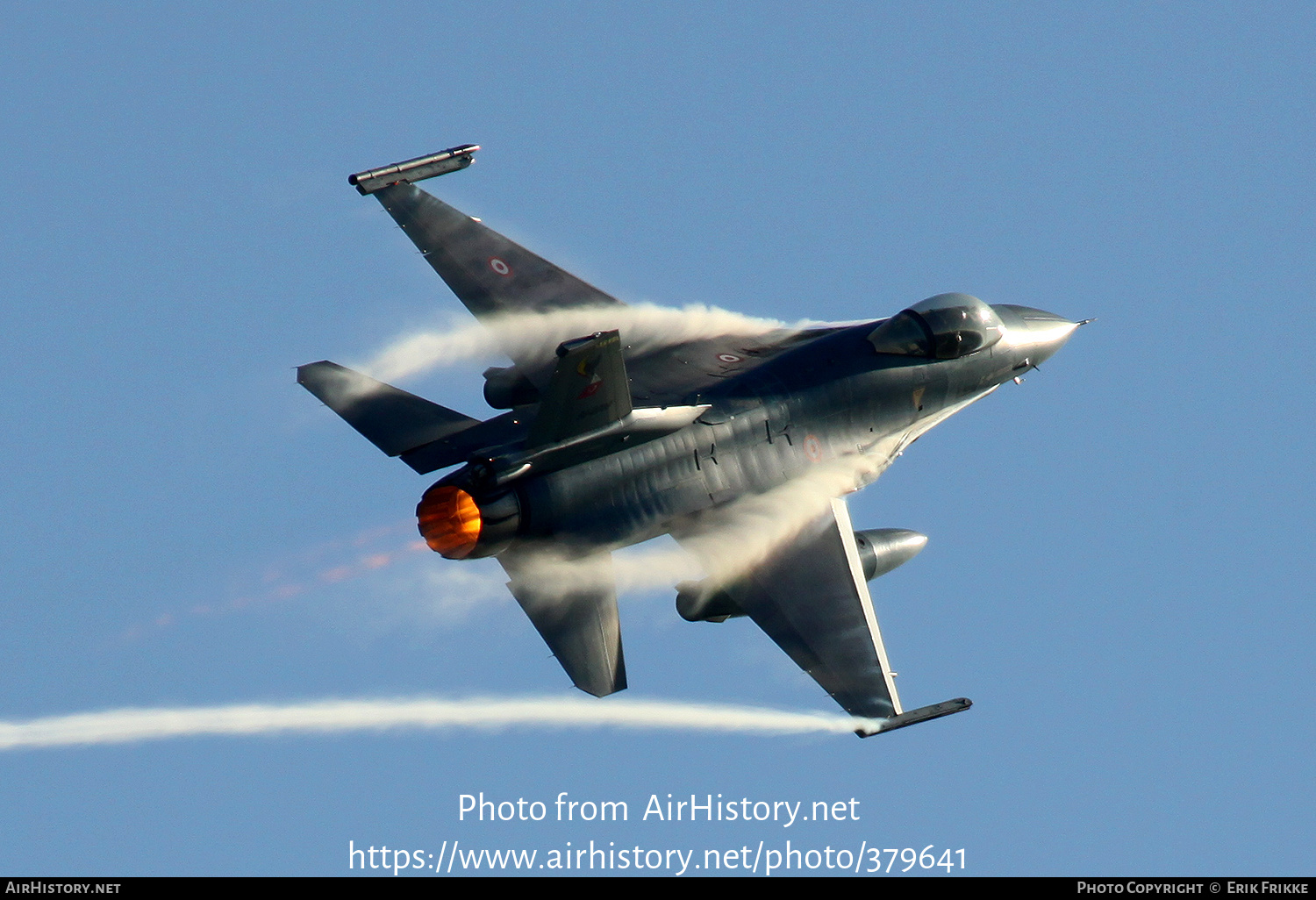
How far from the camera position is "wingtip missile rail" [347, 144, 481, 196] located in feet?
113

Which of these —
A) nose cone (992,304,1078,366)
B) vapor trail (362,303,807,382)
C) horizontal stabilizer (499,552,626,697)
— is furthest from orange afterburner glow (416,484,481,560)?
nose cone (992,304,1078,366)

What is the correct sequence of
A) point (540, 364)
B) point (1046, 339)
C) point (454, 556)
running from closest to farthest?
point (454, 556) < point (540, 364) < point (1046, 339)

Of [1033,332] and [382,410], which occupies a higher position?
[1033,332]

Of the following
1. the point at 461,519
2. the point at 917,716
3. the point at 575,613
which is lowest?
the point at 917,716

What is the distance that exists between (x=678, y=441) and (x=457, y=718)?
5.67 metres

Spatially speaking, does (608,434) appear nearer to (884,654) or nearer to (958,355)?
(884,654)

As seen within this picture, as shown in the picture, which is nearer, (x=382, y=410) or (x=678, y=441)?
(x=382, y=410)

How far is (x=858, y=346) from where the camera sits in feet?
109

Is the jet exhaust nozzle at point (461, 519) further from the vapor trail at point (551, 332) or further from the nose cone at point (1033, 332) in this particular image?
the nose cone at point (1033, 332)

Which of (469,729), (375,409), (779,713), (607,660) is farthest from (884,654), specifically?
(375,409)

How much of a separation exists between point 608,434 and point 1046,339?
10266 millimetres

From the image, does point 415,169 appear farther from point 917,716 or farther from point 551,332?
point 917,716

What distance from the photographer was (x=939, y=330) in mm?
33625

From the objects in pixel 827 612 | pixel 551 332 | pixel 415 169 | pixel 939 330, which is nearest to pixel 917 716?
pixel 827 612
